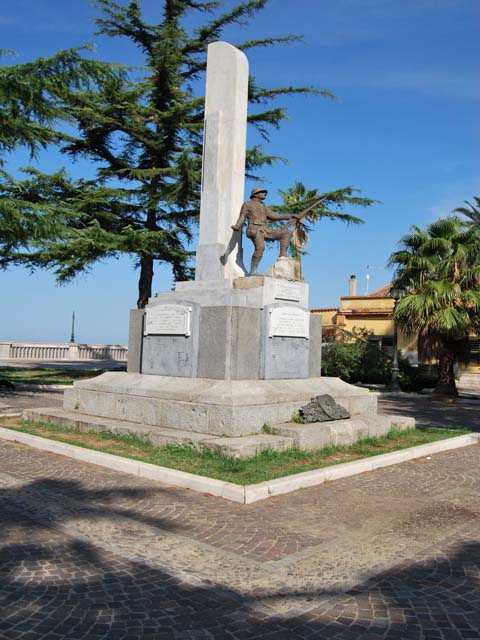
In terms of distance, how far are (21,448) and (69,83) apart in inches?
318

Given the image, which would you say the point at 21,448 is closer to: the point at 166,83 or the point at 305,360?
the point at 305,360

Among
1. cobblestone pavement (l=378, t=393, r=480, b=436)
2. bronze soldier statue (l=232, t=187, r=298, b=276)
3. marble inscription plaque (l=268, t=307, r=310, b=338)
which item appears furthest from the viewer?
cobblestone pavement (l=378, t=393, r=480, b=436)

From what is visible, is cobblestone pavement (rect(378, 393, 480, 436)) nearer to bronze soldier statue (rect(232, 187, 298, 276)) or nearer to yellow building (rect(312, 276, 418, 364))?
bronze soldier statue (rect(232, 187, 298, 276))

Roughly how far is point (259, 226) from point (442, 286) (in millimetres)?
11483

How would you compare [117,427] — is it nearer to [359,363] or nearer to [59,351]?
[359,363]

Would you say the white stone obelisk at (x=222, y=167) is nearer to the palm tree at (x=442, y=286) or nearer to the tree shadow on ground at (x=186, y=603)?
the tree shadow on ground at (x=186, y=603)

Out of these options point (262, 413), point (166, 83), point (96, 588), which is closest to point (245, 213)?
point (262, 413)

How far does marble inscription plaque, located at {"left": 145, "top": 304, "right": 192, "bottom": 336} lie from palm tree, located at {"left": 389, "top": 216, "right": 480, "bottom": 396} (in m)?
11.6

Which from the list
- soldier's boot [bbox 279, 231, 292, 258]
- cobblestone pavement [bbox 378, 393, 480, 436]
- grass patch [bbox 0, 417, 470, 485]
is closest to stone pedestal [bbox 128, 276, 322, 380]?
soldier's boot [bbox 279, 231, 292, 258]

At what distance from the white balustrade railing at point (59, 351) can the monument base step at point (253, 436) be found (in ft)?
92.8

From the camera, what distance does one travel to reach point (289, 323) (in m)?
9.33

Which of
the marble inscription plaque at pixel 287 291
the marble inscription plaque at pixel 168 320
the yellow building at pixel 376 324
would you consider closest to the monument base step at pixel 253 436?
the marble inscription plaque at pixel 168 320

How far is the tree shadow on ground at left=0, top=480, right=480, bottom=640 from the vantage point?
3104 mm

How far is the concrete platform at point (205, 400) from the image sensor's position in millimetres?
7734
